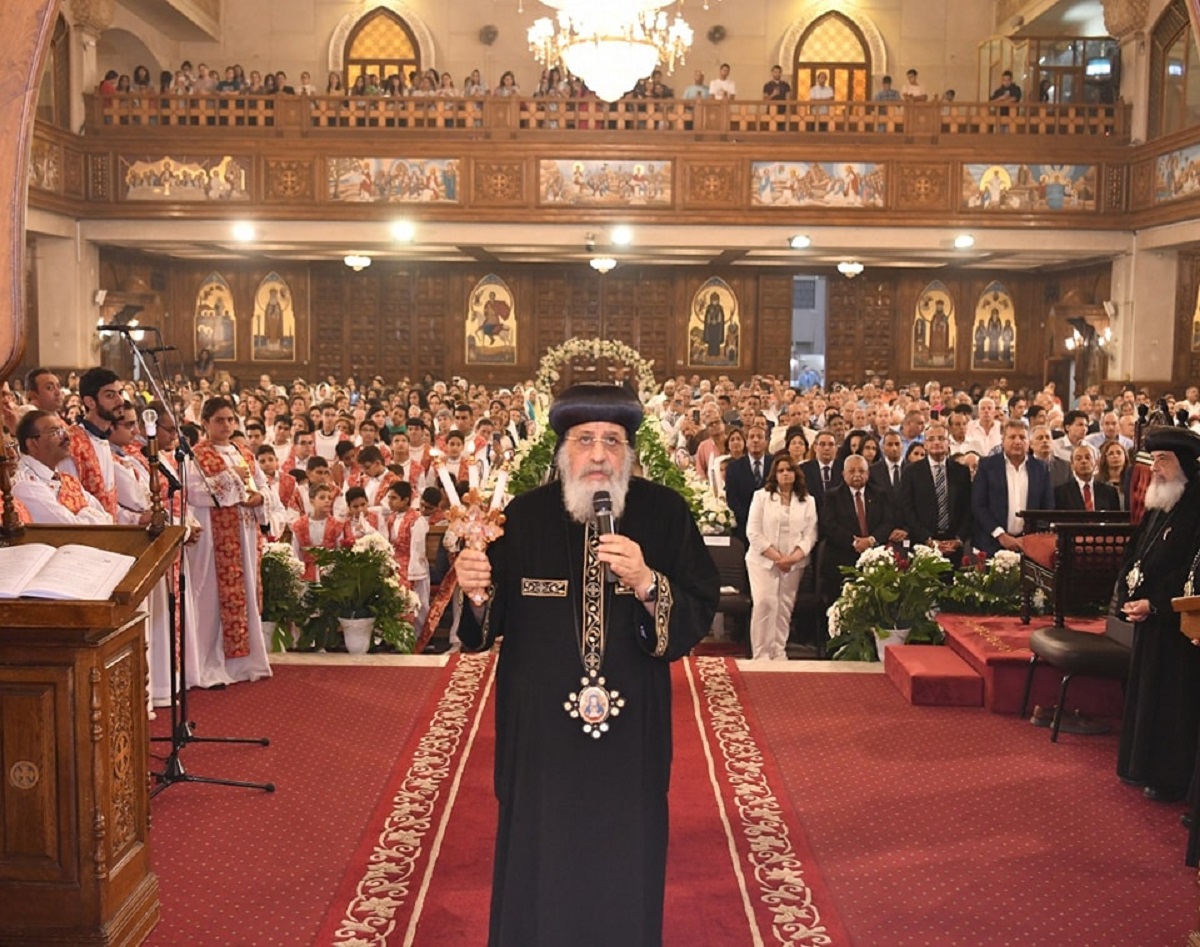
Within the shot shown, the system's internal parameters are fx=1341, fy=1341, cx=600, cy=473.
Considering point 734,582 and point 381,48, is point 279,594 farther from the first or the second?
point 381,48

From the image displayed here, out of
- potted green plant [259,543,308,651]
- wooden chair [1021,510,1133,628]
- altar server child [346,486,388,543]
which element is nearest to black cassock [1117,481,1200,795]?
wooden chair [1021,510,1133,628]

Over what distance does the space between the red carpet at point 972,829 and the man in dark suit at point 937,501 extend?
292 centimetres

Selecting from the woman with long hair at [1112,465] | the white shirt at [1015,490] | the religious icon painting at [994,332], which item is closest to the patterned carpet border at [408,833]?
the white shirt at [1015,490]

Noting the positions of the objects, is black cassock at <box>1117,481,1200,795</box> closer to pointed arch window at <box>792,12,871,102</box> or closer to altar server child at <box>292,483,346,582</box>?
altar server child at <box>292,483,346,582</box>

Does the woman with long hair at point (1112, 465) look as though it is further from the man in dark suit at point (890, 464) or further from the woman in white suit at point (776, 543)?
the woman in white suit at point (776, 543)

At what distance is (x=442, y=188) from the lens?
2059 centimetres

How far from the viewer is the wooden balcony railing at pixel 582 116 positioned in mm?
20641

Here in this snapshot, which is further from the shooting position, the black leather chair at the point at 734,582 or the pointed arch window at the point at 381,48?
the pointed arch window at the point at 381,48

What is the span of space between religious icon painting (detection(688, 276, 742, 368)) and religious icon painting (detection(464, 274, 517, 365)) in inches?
145

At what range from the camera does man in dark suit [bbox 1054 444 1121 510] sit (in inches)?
385

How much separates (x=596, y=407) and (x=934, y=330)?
80.8 feet

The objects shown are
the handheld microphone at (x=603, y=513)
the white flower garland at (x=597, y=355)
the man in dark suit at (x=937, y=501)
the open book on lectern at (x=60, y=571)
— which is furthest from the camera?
the white flower garland at (x=597, y=355)

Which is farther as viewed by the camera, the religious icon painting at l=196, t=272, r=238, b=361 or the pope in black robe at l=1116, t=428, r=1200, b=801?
the religious icon painting at l=196, t=272, r=238, b=361

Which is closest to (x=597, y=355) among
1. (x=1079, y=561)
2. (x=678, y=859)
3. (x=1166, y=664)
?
(x=1079, y=561)
